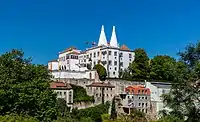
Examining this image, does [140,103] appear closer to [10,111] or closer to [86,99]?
[86,99]

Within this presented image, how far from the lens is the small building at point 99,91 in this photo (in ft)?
196

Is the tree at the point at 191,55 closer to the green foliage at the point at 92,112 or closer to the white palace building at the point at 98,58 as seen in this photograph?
the green foliage at the point at 92,112

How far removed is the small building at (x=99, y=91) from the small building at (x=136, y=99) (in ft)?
5.92

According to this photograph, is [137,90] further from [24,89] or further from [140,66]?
[24,89]

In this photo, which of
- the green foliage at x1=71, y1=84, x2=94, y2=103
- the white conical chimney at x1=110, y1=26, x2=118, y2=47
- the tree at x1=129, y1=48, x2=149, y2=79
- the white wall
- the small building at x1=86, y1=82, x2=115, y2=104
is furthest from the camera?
the white conical chimney at x1=110, y1=26, x2=118, y2=47

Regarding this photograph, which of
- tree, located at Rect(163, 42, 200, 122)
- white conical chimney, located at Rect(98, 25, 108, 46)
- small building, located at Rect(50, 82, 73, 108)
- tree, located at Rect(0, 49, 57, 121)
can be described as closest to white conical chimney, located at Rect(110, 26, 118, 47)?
white conical chimney, located at Rect(98, 25, 108, 46)

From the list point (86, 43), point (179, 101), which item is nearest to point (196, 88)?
point (179, 101)

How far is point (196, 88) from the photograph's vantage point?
21.3m

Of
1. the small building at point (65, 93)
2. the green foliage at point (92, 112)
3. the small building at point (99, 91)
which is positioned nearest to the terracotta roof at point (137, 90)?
the small building at point (99, 91)

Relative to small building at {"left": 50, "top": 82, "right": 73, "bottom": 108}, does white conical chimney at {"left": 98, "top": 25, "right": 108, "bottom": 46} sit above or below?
A: above

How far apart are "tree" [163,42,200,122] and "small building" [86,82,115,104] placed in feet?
122

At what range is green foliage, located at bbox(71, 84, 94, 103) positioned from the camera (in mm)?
58312

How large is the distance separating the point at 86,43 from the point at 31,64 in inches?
2233

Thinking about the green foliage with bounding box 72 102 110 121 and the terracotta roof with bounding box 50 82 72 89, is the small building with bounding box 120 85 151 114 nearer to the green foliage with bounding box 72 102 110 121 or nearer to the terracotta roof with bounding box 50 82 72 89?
the green foliage with bounding box 72 102 110 121
